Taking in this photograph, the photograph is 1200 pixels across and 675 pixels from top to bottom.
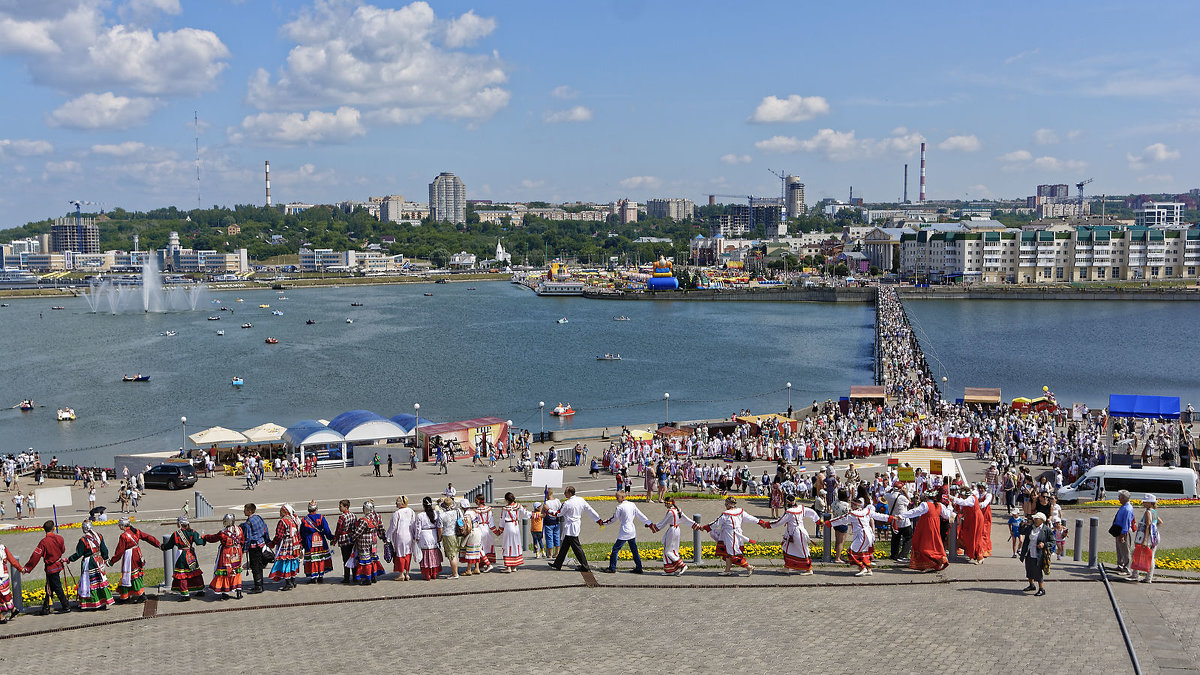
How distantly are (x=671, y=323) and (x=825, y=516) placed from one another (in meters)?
63.2

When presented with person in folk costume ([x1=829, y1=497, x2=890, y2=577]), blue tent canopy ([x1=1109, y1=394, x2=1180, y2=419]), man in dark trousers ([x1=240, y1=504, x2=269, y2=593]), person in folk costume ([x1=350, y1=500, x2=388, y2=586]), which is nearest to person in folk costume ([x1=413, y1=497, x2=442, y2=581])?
person in folk costume ([x1=350, y1=500, x2=388, y2=586])

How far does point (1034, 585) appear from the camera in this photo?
26.7 ft

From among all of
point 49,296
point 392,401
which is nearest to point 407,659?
point 392,401

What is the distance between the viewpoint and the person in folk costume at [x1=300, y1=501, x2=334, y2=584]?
27.1ft

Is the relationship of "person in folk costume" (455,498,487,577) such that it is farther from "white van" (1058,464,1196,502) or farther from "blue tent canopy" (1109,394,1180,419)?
"blue tent canopy" (1109,394,1180,419)

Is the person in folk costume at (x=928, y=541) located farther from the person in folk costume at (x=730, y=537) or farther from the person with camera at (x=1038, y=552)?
the person in folk costume at (x=730, y=537)

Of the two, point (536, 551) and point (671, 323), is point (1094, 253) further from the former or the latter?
point (536, 551)

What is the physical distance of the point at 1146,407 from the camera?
1859 centimetres

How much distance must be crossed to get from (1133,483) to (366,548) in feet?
34.2

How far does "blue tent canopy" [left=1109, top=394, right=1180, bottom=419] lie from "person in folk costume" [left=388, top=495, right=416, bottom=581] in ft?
49.1

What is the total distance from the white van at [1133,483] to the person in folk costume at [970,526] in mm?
5023

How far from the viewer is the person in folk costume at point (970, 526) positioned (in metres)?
8.91

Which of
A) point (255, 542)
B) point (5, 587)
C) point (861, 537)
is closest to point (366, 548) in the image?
point (255, 542)

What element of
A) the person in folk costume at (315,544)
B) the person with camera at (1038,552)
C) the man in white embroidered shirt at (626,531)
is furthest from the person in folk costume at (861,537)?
the person in folk costume at (315,544)
